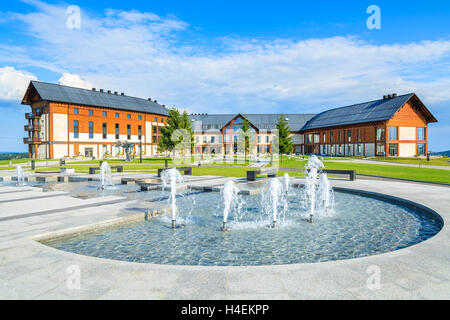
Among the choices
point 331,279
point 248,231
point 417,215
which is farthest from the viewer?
point 417,215

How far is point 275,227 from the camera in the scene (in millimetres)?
8086

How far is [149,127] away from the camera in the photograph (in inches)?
2633

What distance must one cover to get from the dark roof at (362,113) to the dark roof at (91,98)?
41.4m

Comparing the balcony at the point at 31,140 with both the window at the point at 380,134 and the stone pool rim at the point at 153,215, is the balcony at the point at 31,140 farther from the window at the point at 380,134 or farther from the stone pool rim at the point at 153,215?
the window at the point at 380,134

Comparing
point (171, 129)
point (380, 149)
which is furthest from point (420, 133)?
point (171, 129)

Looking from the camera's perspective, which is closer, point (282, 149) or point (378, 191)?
point (378, 191)

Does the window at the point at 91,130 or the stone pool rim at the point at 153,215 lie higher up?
the window at the point at 91,130

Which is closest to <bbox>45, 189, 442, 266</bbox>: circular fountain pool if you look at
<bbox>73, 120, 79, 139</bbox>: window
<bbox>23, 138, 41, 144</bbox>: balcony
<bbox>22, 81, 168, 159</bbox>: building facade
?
<bbox>22, 81, 168, 159</bbox>: building facade

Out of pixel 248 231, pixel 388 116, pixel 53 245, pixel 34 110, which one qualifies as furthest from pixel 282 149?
pixel 34 110

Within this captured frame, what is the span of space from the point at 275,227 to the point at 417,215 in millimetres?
5133

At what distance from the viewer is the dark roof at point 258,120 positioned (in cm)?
7562

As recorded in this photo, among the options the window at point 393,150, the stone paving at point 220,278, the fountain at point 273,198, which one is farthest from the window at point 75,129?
the window at point 393,150

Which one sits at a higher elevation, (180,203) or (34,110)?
(34,110)

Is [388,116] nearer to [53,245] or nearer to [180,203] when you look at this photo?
[180,203]
